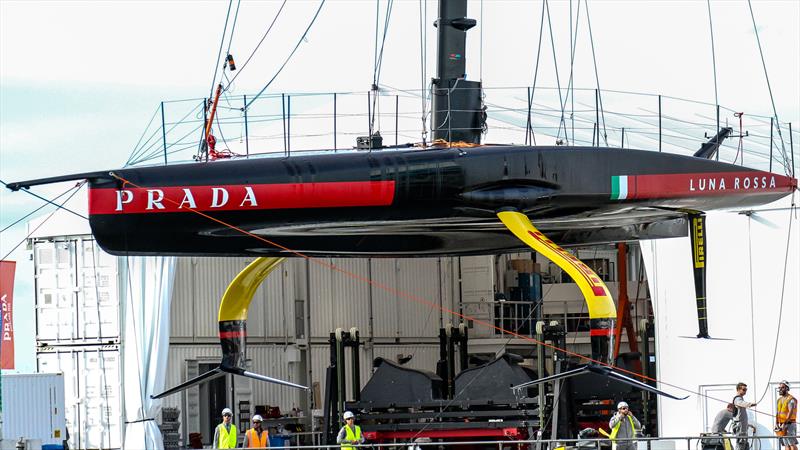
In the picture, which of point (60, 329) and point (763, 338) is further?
point (60, 329)

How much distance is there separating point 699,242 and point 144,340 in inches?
295

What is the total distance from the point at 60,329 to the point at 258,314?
3.90 meters

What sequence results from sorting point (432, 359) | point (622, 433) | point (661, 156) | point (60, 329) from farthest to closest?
point (432, 359) < point (60, 329) < point (622, 433) < point (661, 156)

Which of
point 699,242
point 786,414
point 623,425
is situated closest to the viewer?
point 699,242

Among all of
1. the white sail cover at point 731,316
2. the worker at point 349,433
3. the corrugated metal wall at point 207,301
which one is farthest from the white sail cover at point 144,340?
the white sail cover at point 731,316

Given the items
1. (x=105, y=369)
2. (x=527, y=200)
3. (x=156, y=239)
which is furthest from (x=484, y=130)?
(x=105, y=369)

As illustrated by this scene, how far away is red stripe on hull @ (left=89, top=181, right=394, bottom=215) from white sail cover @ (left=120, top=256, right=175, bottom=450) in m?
4.69

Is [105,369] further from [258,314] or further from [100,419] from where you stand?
[258,314]

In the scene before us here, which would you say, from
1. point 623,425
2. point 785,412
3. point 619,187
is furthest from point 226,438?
point 785,412

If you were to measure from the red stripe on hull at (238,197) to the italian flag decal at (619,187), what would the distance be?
2385 millimetres

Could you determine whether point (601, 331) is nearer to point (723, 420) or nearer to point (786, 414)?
point (723, 420)

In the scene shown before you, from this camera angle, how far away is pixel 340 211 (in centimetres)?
1298

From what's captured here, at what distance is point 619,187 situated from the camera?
537 inches

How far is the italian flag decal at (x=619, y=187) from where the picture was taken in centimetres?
1361
